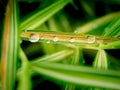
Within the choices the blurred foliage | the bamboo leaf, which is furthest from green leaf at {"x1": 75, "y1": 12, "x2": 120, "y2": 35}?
the bamboo leaf

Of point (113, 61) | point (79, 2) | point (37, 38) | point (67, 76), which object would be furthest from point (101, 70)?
point (79, 2)

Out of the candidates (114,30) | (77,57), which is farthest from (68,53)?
(114,30)

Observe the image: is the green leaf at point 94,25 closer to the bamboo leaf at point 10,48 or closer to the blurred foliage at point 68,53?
the blurred foliage at point 68,53

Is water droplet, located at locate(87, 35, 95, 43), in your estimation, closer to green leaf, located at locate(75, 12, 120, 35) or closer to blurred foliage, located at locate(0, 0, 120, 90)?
blurred foliage, located at locate(0, 0, 120, 90)

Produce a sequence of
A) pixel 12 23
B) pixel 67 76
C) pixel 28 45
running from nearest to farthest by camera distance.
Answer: pixel 67 76 < pixel 12 23 < pixel 28 45

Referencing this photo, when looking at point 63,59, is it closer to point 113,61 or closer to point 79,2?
point 113,61

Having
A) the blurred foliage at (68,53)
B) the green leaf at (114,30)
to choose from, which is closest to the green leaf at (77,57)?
the blurred foliage at (68,53)

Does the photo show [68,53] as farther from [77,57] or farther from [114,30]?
[114,30]
